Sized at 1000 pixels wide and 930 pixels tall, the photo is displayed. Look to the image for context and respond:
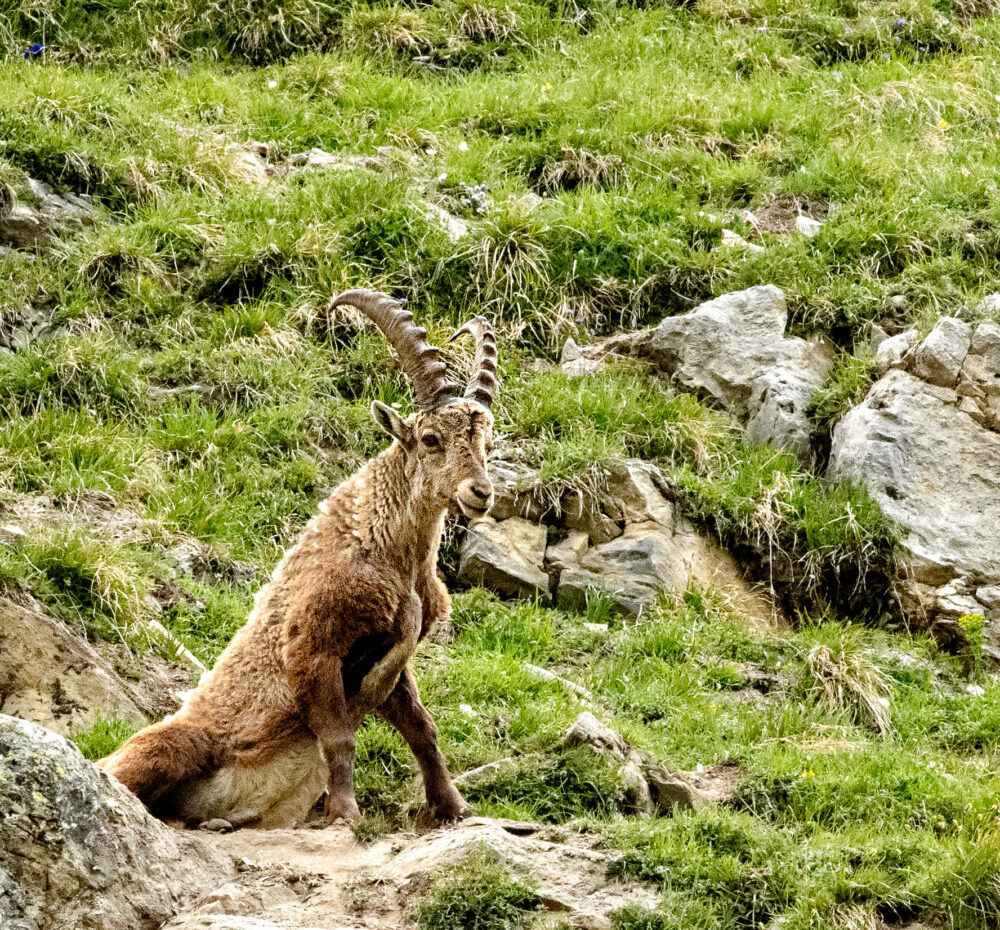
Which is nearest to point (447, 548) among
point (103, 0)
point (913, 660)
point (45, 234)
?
point (913, 660)

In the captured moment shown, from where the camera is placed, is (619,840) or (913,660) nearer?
(619,840)

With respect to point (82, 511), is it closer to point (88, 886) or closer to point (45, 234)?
point (45, 234)

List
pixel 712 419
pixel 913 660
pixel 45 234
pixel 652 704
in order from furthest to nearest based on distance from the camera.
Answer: pixel 45 234, pixel 712 419, pixel 913 660, pixel 652 704

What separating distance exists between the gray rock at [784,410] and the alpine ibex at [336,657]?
4.23 m

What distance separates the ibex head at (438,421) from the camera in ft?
22.9

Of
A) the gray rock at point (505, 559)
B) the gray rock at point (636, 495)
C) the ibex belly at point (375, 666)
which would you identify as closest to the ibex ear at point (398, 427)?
the ibex belly at point (375, 666)

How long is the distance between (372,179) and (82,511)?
186 inches

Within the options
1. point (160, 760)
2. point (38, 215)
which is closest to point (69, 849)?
point (160, 760)

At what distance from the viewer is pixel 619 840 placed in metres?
6.10

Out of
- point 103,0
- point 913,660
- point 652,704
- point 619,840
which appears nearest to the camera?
point 619,840

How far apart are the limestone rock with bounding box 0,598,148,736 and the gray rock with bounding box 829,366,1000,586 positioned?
226 inches

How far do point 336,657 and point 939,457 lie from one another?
5.70 meters

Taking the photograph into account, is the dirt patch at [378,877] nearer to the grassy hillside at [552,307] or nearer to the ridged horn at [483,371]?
the grassy hillside at [552,307]

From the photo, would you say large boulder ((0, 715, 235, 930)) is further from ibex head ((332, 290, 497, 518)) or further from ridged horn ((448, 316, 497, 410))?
ridged horn ((448, 316, 497, 410))
